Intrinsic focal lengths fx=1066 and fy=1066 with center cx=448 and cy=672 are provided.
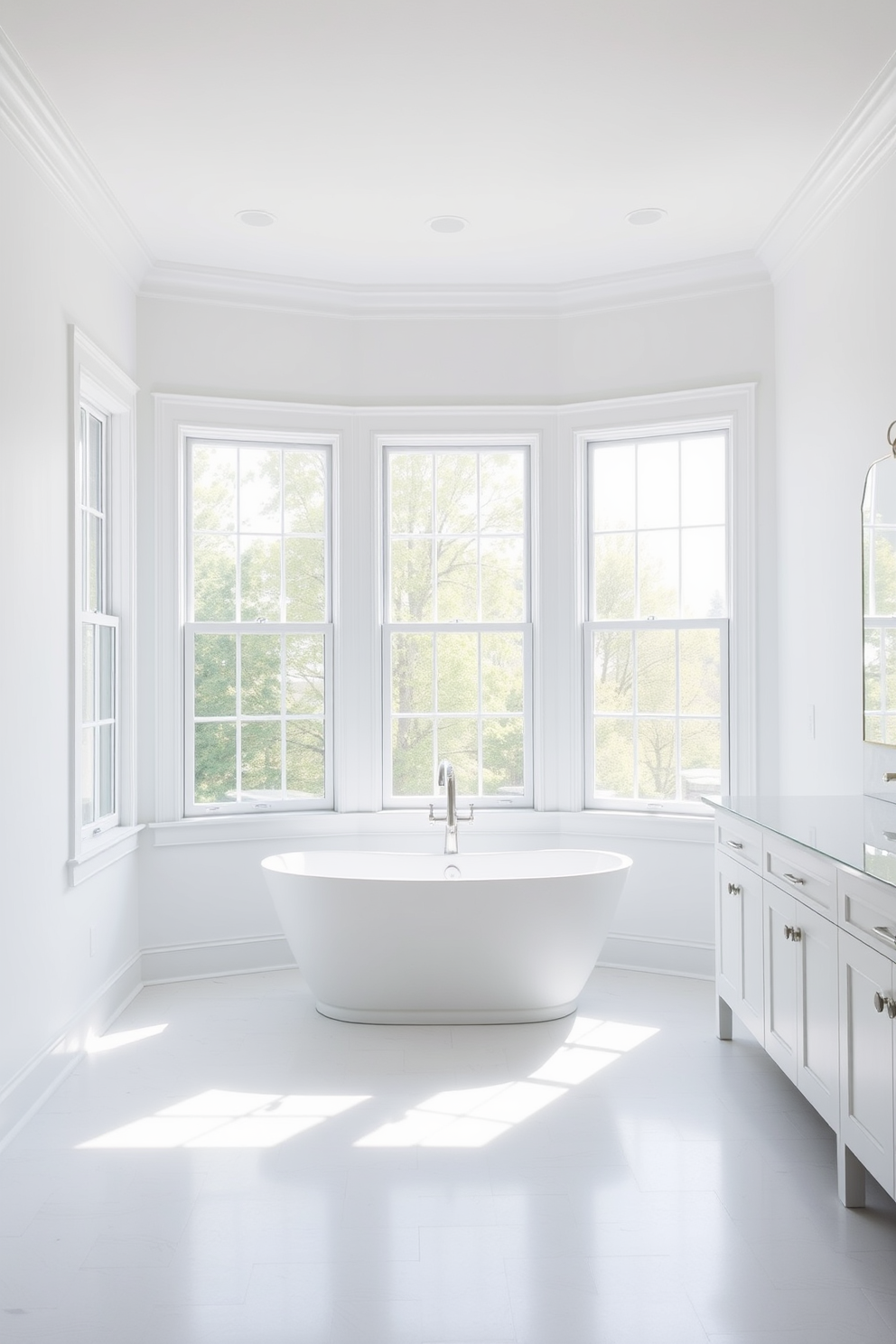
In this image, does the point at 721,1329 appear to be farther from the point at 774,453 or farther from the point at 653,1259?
the point at 774,453

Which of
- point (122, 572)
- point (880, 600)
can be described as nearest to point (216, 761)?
point (122, 572)

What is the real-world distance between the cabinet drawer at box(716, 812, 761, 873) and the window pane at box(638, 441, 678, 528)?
1.61 meters

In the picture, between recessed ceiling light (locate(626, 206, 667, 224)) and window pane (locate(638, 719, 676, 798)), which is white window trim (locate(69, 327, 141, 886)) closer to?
recessed ceiling light (locate(626, 206, 667, 224))

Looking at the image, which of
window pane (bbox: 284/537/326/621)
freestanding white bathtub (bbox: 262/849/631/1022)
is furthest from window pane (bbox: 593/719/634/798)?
window pane (bbox: 284/537/326/621)

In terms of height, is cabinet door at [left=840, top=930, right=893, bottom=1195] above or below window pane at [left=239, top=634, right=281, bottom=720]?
below

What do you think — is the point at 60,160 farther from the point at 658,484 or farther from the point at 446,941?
the point at 446,941

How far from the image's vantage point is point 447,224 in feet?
13.6

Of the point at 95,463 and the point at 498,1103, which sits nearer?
the point at 498,1103

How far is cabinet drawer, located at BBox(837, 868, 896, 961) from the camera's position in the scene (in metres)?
2.17

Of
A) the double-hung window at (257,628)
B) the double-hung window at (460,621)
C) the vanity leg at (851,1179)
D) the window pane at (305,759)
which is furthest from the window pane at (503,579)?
the vanity leg at (851,1179)

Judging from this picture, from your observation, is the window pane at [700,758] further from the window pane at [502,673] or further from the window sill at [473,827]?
the window pane at [502,673]

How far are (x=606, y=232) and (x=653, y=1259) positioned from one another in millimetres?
3595

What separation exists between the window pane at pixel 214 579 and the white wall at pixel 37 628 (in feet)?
3.62

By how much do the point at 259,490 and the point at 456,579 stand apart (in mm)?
988
